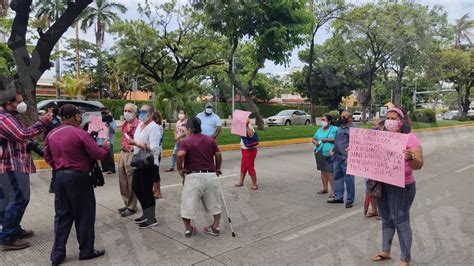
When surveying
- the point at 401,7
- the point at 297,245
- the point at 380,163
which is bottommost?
the point at 297,245

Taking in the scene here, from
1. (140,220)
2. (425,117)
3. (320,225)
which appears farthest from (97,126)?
(425,117)

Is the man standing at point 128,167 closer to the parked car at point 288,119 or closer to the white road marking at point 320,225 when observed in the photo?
the white road marking at point 320,225

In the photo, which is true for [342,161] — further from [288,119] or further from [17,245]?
[288,119]

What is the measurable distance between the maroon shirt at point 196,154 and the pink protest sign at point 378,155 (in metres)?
1.72

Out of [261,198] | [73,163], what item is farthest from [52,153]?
[261,198]

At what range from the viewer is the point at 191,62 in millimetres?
20797

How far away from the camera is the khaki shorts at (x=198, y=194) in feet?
15.2

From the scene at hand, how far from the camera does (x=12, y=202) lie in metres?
4.33

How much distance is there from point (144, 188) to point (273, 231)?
6.03 feet

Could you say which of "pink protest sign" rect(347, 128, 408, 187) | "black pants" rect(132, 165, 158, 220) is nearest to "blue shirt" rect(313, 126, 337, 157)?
"pink protest sign" rect(347, 128, 408, 187)

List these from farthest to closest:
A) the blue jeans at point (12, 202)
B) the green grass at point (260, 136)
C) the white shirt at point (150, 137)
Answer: the green grass at point (260, 136)
the white shirt at point (150, 137)
the blue jeans at point (12, 202)

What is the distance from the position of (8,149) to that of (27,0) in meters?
8.77

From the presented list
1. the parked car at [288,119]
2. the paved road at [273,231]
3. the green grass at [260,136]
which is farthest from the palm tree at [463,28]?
the paved road at [273,231]

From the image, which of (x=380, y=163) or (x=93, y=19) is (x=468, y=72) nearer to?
(x=93, y=19)
